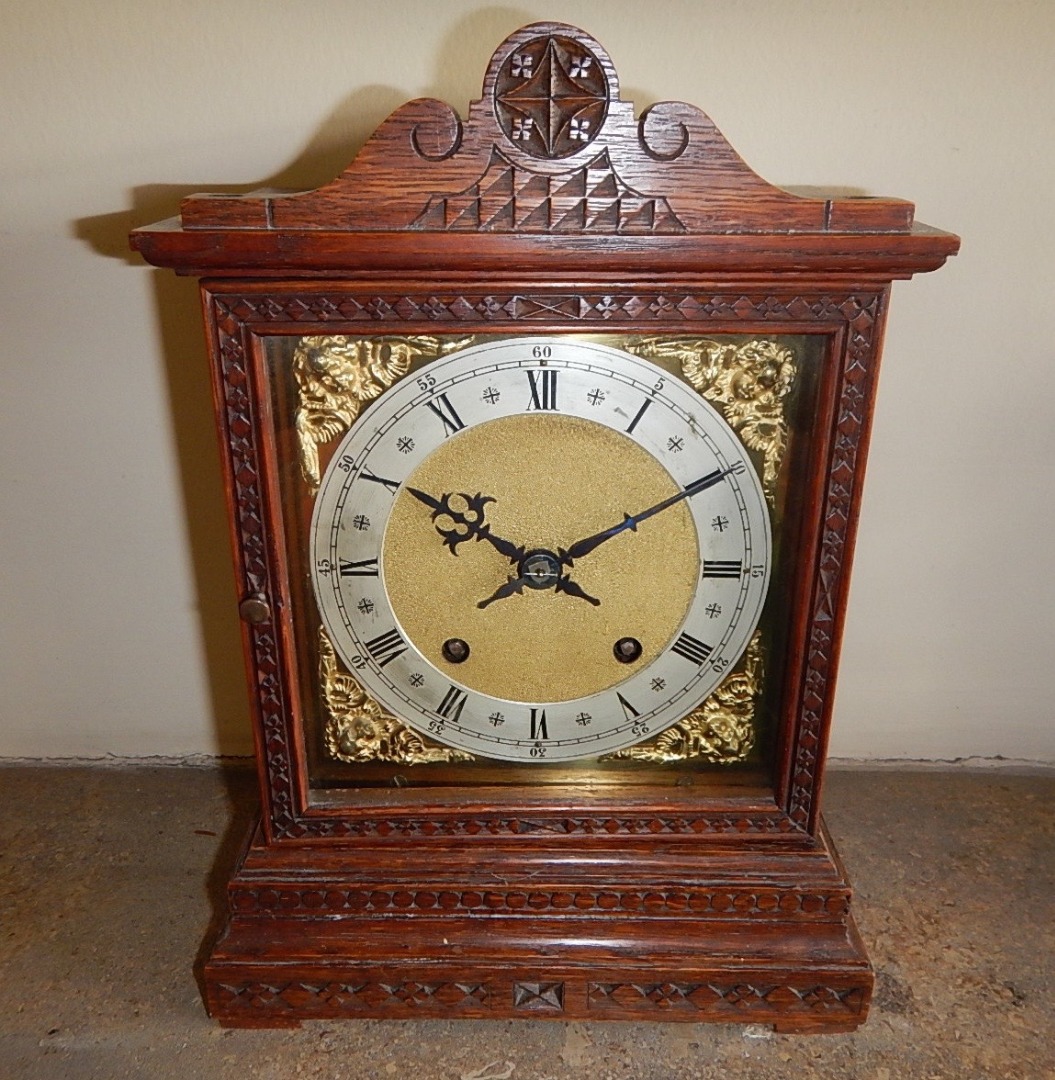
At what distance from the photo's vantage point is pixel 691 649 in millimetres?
1081

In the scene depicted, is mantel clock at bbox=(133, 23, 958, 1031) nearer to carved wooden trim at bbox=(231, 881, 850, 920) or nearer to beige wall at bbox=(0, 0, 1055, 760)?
carved wooden trim at bbox=(231, 881, 850, 920)

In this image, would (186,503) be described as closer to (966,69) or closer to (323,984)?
(323,984)

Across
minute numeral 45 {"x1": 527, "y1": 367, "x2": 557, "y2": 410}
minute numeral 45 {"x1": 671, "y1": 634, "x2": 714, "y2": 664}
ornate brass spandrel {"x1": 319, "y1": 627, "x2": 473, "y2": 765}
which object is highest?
minute numeral 45 {"x1": 527, "y1": 367, "x2": 557, "y2": 410}

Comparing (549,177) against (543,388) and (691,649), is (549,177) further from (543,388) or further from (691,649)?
(691,649)

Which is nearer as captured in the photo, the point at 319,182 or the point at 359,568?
the point at 359,568

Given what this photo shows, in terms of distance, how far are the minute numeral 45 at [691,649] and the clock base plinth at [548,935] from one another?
237 mm

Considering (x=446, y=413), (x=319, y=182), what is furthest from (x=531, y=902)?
(x=319, y=182)

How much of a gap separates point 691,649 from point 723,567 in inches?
4.0

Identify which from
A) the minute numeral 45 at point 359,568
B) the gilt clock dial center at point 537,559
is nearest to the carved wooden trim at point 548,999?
the gilt clock dial center at point 537,559

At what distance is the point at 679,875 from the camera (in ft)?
3.72

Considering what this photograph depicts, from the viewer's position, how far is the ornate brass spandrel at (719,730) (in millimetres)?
1101

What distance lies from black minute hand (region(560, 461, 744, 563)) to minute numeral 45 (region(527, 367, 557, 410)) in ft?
0.47

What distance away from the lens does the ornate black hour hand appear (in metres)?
1.02

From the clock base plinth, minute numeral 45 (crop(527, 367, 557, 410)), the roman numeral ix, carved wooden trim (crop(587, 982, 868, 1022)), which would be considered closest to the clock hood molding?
minute numeral 45 (crop(527, 367, 557, 410))
